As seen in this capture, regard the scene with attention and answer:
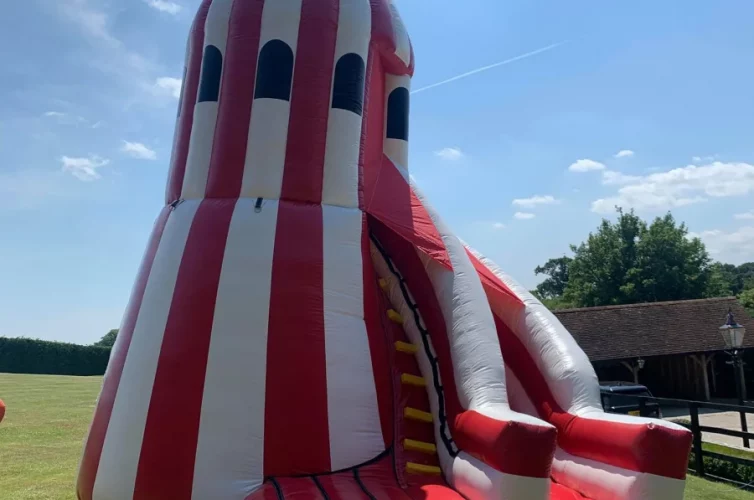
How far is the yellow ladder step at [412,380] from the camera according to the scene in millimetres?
3727

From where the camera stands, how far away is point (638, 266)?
27.2 m

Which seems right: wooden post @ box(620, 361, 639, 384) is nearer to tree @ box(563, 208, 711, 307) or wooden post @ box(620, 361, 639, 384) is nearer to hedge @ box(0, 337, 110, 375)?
tree @ box(563, 208, 711, 307)

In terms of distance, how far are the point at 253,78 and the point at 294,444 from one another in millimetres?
2348

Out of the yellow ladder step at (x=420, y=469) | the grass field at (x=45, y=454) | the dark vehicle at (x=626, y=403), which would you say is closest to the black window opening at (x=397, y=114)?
the yellow ladder step at (x=420, y=469)

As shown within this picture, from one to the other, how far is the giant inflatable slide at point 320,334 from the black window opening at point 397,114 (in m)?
0.18

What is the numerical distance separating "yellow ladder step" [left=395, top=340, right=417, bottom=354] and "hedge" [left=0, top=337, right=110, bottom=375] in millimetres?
30913

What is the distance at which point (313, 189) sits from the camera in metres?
3.86

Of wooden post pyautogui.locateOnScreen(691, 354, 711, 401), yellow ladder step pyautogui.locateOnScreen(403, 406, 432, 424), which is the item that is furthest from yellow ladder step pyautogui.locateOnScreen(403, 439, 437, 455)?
wooden post pyautogui.locateOnScreen(691, 354, 711, 401)

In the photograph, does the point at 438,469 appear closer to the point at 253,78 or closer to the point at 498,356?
the point at 498,356

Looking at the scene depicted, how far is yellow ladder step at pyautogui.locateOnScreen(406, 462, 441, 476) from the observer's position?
11.0ft

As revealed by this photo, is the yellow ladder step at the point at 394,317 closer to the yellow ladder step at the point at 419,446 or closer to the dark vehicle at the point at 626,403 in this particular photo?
the yellow ladder step at the point at 419,446

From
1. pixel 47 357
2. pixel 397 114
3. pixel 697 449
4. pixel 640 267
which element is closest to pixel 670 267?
pixel 640 267

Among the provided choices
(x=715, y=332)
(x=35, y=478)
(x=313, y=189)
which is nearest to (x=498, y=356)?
(x=313, y=189)

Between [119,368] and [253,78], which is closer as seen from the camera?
[119,368]
